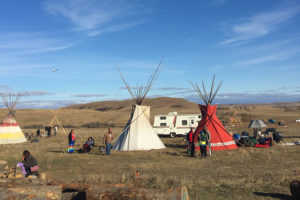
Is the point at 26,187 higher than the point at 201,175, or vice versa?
the point at 26,187

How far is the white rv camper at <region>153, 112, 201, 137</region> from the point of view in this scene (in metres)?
26.1

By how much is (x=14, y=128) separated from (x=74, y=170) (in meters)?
14.3

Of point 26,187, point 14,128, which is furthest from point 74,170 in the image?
point 14,128

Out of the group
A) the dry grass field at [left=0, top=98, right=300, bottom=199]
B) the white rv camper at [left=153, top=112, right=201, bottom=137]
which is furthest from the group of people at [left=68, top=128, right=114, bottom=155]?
the white rv camper at [left=153, top=112, right=201, bottom=137]

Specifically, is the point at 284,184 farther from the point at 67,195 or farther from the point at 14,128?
the point at 14,128

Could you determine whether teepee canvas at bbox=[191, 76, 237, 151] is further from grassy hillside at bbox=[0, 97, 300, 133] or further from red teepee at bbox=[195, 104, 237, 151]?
grassy hillside at bbox=[0, 97, 300, 133]

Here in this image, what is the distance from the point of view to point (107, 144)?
16453mm

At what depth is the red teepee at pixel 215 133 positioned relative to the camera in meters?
17.4

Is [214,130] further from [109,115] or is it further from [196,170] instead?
[109,115]

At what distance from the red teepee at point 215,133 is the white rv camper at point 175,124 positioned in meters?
7.65

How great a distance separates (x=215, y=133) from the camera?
17.6m

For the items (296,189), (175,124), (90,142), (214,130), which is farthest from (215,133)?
(296,189)

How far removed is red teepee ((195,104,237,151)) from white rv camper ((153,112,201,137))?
7651mm

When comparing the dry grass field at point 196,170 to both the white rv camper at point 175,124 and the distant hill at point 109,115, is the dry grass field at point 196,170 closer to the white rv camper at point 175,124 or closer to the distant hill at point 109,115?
the white rv camper at point 175,124
